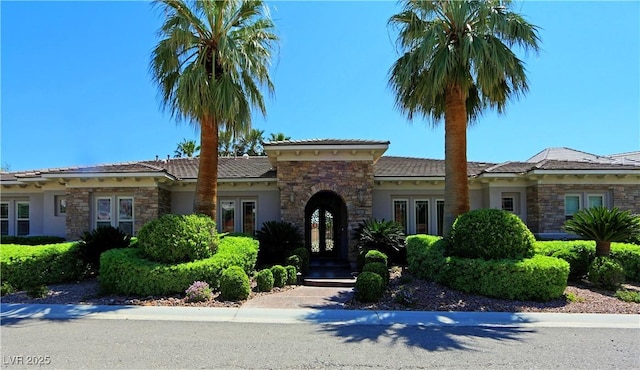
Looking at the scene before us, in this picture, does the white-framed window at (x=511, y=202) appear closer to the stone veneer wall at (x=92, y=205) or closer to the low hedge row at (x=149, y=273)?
the low hedge row at (x=149, y=273)

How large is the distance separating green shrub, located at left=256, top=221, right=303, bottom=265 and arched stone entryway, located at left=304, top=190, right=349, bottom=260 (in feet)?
9.08

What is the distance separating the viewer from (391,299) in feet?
30.8

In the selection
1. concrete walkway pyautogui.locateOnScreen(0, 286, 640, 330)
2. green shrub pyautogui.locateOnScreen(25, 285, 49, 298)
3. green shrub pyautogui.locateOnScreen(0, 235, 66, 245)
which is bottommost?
concrete walkway pyautogui.locateOnScreen(0, 286, 640, 330)

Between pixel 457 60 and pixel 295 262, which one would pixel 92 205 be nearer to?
pixel 295 262

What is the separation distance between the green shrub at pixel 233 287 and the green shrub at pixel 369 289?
9.04 feet

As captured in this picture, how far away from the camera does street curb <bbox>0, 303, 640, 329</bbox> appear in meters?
7.67

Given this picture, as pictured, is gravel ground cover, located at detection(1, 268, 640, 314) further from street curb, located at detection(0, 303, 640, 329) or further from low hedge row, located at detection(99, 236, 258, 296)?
street curb, located at detection(0, 303, 640, 329)

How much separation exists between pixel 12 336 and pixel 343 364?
5687 millimetres

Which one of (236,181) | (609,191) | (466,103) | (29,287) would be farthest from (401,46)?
(29,287)

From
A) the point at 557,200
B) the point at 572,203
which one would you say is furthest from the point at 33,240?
the point at 572,203

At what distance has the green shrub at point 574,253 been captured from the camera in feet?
36.8

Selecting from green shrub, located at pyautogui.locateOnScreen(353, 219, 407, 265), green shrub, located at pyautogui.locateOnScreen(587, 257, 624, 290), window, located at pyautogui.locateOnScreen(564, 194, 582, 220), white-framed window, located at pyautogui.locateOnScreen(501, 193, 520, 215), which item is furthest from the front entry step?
window, located at pyautogui.locateOnScreen(564, 194, 582, 220)

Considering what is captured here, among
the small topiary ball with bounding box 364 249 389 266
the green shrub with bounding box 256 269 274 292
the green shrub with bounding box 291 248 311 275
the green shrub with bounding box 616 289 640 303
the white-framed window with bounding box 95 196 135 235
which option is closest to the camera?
the green shrub with bounding box 616 289 640 303

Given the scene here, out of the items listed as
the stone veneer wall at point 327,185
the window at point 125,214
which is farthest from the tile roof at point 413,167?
the window at point 125,214
